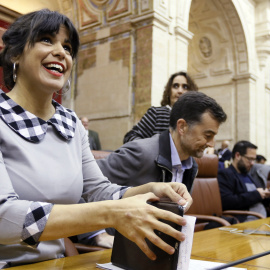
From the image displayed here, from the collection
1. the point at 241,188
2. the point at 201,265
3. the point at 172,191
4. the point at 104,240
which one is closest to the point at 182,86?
the point at 241,188

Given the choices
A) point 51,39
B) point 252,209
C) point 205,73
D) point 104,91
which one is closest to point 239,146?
point 252,209

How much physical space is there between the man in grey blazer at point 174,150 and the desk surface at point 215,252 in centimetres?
46

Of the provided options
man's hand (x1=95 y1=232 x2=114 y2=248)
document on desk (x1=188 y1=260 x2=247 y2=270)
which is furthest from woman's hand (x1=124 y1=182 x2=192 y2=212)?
man's hand (x1=95 y1=232 x2=114 y2=248)

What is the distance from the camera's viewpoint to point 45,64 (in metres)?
1.26

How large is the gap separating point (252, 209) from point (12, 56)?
3.39 metres

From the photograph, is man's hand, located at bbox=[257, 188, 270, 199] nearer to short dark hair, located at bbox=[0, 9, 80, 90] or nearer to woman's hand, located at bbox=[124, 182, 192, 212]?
woman's hand, located at bbox=[124, 182, 192, 212]

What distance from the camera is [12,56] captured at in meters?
1.29

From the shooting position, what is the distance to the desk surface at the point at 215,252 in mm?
1045

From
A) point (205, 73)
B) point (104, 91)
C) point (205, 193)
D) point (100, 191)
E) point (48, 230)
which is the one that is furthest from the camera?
point (205, 73)

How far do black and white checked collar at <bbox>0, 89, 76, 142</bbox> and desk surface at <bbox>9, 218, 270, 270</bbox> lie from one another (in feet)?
1.28

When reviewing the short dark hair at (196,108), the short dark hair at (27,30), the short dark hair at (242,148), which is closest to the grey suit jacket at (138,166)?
the short dark hair at (196,108)

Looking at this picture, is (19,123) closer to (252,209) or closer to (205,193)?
(205,193)

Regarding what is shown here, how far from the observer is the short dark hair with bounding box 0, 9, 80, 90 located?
1249 millimetres

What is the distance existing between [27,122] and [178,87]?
2.14 m
